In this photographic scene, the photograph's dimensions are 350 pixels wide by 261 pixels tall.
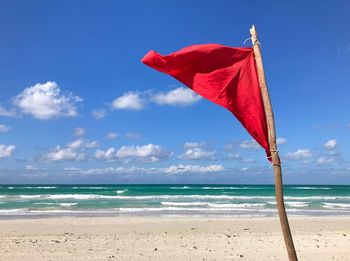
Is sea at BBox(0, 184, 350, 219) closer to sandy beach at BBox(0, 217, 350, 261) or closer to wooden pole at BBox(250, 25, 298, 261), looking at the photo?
sandy beach at BBox(0, 217, 350, 261)

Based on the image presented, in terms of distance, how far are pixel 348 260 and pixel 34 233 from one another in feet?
32.4

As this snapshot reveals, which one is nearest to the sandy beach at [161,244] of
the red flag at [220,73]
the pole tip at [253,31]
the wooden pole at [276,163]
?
the wooden pole at [276,163]

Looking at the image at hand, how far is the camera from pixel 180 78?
392 cm

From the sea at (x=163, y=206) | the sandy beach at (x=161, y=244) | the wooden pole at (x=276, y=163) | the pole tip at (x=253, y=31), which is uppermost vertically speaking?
the pole tip at (x=253, y=31)

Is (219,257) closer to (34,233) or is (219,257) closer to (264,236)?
(264,236)

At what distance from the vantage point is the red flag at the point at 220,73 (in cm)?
376

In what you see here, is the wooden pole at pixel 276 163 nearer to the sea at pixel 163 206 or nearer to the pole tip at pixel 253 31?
the pole tip at pixel 253 31

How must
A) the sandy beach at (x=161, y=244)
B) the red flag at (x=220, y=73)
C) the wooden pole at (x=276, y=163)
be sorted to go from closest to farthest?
the wooden pole at (x=276, y=163) < the red flag at (x=220, y=73) < the sandy beach at (x=161, y=244)

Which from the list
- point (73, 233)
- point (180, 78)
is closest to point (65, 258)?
point (73, 233)

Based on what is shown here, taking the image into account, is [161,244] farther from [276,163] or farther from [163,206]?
[163,206]

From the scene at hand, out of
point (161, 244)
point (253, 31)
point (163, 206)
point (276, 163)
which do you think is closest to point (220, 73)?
point (253, 31)

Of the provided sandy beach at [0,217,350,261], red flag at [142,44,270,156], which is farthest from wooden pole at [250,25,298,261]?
sandy beach at [0,217,350,261]

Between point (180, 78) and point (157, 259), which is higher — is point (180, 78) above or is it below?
above

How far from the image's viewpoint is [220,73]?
12.7 feet
